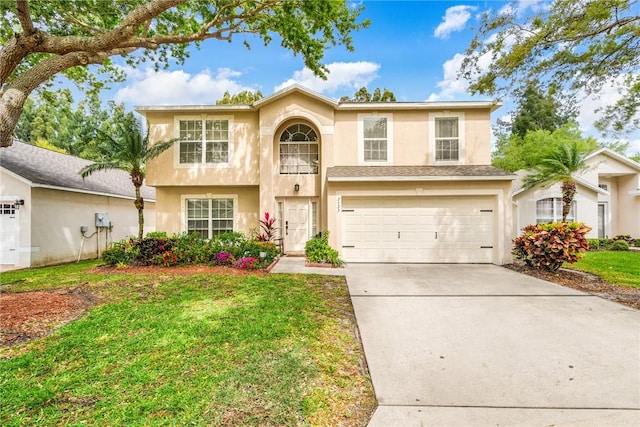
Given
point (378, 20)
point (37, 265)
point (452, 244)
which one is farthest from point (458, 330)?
point (37, 265)

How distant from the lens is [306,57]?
9188 mm

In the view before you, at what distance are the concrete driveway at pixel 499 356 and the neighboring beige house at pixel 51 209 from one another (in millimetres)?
12186

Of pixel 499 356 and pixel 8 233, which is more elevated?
pixel 8 233

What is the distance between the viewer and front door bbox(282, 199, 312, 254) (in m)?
11.7

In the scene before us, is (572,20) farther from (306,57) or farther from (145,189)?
(145,189)

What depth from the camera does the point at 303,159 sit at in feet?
38.6

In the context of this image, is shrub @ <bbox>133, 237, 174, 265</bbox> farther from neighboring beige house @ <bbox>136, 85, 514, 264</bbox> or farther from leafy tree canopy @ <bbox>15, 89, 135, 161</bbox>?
leafy tree canopy @ <bbox>15, 89, 135, 161</bbox>

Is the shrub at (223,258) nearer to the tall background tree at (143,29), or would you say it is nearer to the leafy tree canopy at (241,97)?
the tall background tree at (143,29)

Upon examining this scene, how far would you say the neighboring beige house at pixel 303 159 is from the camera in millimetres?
10312

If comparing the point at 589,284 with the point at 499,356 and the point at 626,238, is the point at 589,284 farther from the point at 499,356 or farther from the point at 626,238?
the point at 626,238

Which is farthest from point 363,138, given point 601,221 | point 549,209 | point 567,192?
point 601,221

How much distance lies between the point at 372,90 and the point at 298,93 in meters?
14.9

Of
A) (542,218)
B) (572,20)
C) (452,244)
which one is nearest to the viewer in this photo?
(572,20)

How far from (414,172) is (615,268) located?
24.3ft
